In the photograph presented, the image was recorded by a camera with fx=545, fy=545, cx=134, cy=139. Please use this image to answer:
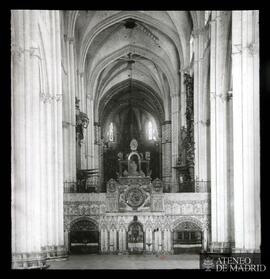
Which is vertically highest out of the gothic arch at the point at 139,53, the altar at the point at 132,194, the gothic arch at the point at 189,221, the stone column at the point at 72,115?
the gothic arch at the point at 139,53

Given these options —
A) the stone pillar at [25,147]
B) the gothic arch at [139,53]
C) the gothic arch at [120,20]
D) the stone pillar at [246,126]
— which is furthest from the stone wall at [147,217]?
the gothic arch at [139,53]

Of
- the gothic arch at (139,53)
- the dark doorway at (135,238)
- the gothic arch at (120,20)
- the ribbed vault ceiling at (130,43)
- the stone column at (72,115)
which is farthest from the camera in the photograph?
the gothic arch at (139,53)

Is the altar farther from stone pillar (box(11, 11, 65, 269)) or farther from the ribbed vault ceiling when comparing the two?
the ribbed vault ceiling

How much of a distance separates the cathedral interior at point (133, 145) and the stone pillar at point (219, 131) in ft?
0.15

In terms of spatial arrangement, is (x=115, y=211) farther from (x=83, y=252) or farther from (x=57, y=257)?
(x=57, y=257)

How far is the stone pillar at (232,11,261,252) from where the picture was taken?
18328mm

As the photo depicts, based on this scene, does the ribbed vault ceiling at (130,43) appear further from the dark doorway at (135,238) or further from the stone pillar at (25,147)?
the stone pillar at (25,147)

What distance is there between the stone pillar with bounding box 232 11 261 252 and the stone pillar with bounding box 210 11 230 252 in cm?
506

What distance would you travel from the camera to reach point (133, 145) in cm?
3594

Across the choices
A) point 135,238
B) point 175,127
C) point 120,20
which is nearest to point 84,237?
point 135,238

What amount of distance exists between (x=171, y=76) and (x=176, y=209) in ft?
58.4

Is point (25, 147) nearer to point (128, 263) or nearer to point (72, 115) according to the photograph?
point (128, 263)

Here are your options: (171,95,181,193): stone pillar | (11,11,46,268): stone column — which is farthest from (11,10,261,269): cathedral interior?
(171,95,181,193): stone pillar

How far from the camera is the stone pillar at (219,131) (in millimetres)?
25078
